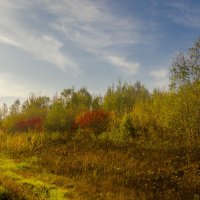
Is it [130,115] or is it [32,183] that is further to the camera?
[130,115]

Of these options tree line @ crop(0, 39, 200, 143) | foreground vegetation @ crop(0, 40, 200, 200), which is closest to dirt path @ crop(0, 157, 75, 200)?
foreground vegetation @ crop(0, 40, 200, 200)

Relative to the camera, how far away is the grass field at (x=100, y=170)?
13000mm

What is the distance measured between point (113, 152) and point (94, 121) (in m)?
10.3

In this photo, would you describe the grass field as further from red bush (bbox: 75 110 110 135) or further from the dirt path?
red bush (bbox: 75 110 110 135)

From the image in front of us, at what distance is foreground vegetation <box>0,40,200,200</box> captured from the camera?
13523 mm

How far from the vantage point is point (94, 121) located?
3062 cm

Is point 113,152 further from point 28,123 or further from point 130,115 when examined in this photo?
point 28,123

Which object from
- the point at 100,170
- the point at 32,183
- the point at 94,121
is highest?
the point at 94,121

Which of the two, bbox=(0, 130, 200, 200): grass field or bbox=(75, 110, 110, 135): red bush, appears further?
bbox=(75, 110, 110, 135): red bush

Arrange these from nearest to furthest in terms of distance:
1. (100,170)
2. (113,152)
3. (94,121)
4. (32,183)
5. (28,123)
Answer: (32,183) → (100,170) → (113,152) → (94,121) → (28,123)

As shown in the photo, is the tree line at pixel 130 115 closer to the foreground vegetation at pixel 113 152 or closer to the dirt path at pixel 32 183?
the foreground vegetation at pixel 113 152

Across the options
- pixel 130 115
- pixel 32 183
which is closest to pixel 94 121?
pixel 130 115

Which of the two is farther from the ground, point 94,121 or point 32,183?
point 94,121

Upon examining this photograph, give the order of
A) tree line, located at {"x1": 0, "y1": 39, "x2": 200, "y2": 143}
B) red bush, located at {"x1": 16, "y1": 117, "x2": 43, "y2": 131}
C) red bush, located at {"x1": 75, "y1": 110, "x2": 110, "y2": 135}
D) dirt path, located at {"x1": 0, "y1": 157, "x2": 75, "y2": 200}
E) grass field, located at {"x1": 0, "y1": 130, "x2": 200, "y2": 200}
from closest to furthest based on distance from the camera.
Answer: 1. dirt path, located at {"x1": 0, "y1": 157, "x2": 75, "y2": 200}
2. grass field, located at {"x1": 0, "y1": 130, "x2": 200, "y2": 200}
3. tree line, located at {"x1": 0, "y1": 39, "x2": 200, "y2": 143}
4. red bush, located at {"x1": 75, "y1": 110, "x2": 110, "y2": 135}
5. red bush, located at {"x1": 16, "y1": 117, "x2": 43, "y2": 131}
